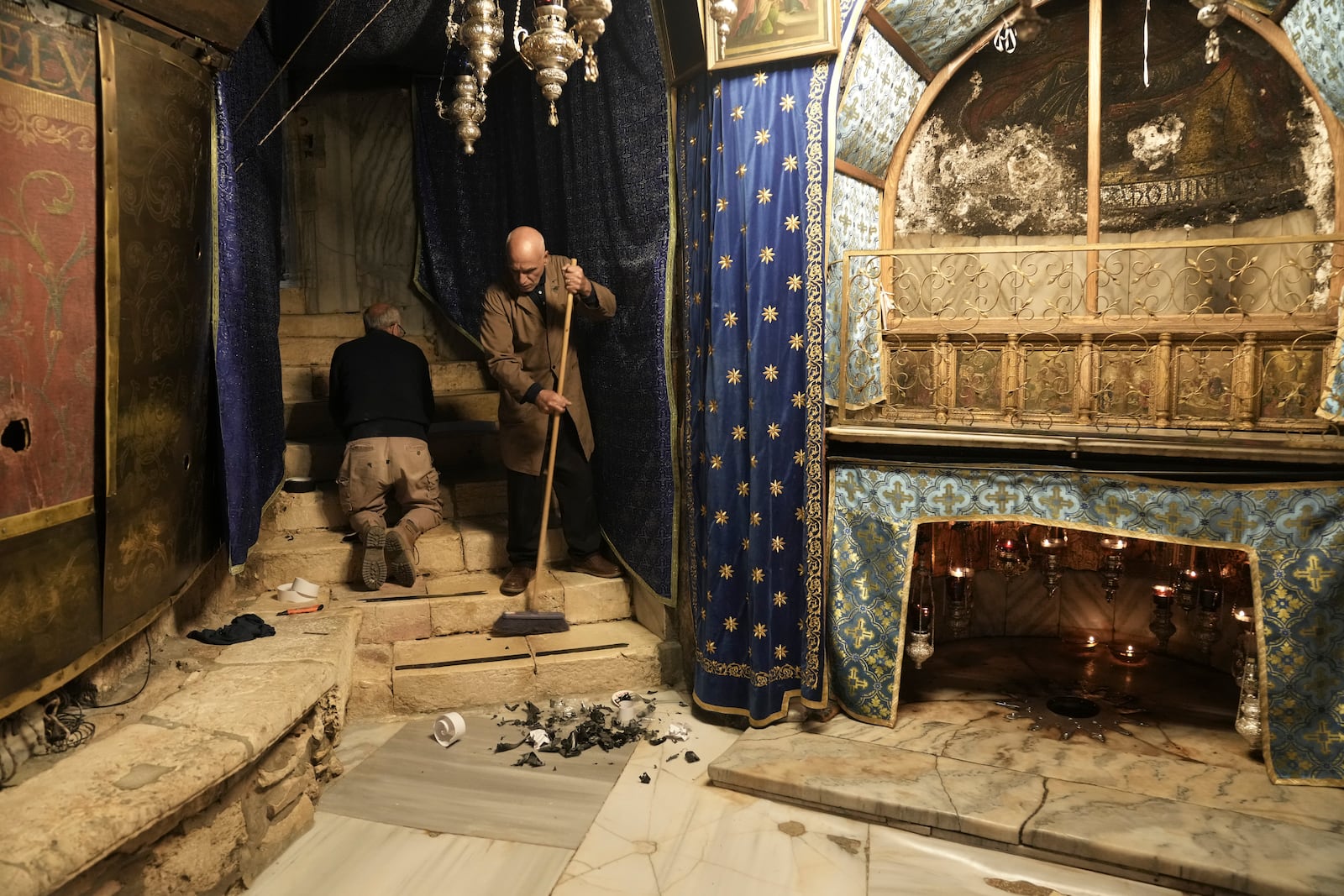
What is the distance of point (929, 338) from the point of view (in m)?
4.65

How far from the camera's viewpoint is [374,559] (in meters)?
4.84

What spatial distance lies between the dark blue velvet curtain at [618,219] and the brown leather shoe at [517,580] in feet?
1.64

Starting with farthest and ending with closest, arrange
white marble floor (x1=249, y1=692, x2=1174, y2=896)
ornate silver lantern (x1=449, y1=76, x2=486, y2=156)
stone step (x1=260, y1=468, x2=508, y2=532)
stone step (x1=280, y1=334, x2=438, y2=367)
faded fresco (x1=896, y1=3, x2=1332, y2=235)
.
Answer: stone step (x1=280, y1=334, x2=438, y2=367) < stone step (x1=260, y1=468, x2=508, y2=532) < faded fresco (x1=896, y1=3, x2=1332, y2=235) < ornate silver lantern (x1=449, y1=76, x2=486, y2=156) < white marble floor (x1=249, y1=692, x2=1174, y2=896)

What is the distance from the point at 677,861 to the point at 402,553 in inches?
89.0

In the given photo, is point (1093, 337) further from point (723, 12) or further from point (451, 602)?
point (451, 602)

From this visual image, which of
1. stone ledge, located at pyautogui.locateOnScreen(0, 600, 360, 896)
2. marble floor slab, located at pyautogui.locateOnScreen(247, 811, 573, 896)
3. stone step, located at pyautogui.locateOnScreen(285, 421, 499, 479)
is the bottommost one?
marble floor slab, located at pyautogui.locateOnScreen(247, 811, 573, 896)

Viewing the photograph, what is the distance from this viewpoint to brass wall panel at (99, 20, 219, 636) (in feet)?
9.68

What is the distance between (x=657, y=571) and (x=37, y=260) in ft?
9.74

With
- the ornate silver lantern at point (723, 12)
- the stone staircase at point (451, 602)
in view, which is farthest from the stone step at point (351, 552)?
the ornate silver lantern at point (723, 12)

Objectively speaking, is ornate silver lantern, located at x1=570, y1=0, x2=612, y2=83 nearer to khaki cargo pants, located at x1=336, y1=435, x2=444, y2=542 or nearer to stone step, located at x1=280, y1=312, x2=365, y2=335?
khaki cargo pants, located at x1=336, y1=435, x2=444, y2=542

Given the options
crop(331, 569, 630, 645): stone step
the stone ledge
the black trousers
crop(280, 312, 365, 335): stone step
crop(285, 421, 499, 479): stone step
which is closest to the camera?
the stone ledge

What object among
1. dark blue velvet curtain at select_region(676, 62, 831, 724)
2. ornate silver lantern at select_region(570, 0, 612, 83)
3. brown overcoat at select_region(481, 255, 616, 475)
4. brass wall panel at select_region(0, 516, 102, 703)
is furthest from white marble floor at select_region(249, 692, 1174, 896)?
ornate silver lantern at select_region(570, 0, 612, 83)

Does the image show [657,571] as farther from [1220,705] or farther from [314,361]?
[314,361]

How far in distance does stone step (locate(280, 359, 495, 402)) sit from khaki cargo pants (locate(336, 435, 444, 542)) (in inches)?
48.0
